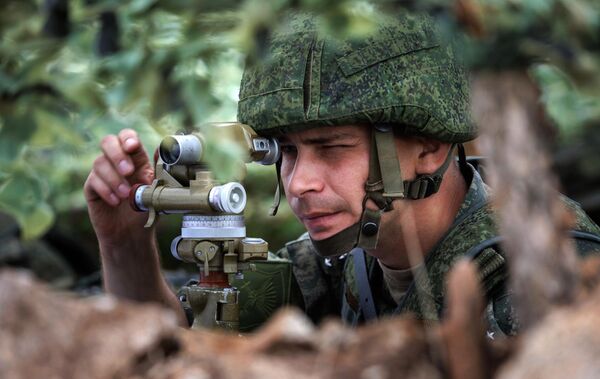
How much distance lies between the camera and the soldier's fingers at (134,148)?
3203 mm

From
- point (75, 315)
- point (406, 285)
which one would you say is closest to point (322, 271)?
point (406, 285)

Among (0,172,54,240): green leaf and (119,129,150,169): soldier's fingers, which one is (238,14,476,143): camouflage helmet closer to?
(119,129,150,169): soldier's fingers

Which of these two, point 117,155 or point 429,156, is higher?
point 117,155

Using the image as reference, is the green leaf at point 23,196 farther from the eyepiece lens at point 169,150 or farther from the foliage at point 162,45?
the eyepiece lens at point 169,150

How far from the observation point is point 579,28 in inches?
78.9

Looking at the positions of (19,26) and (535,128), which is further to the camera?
(19,26)

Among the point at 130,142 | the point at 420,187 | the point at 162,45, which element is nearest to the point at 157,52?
the point at 162,45

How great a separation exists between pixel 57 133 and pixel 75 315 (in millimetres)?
802

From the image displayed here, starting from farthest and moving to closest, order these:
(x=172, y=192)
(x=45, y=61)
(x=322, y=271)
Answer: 1. (x=322, y=271)
2. (x=172, y=192)
3. (x=45, y=61)

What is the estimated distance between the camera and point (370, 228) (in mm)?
3320

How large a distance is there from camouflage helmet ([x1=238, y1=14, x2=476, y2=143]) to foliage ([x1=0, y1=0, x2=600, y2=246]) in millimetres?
667

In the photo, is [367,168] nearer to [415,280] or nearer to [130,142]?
[415,280]

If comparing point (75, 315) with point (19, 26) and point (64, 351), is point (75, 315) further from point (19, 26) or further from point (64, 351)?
point (19, 26)

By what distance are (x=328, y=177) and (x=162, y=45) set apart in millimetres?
942
